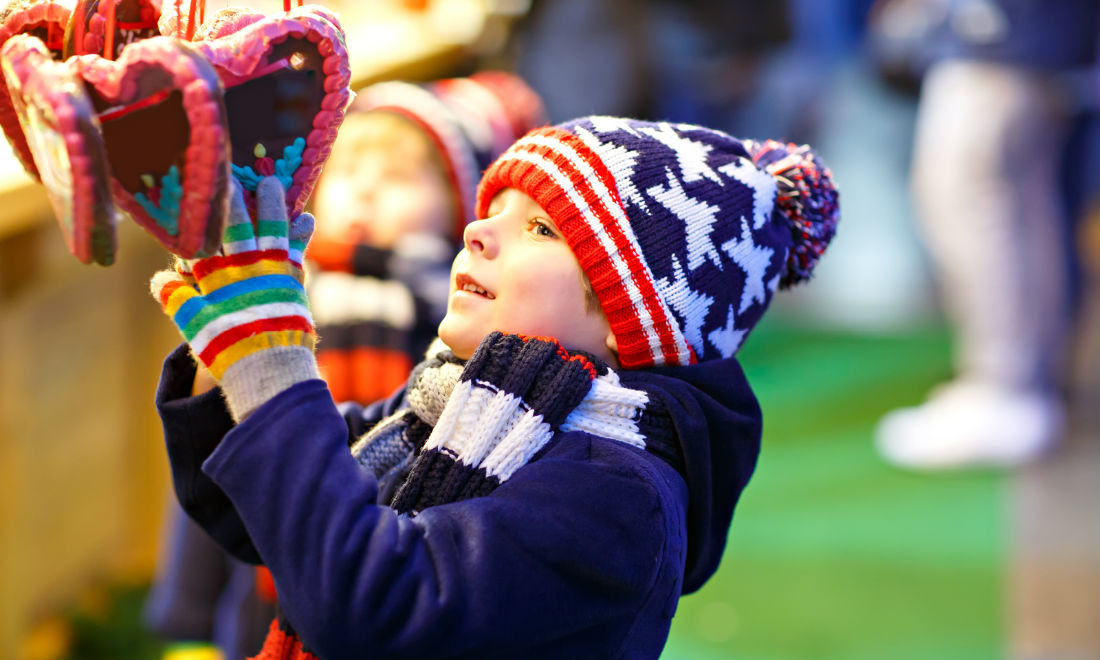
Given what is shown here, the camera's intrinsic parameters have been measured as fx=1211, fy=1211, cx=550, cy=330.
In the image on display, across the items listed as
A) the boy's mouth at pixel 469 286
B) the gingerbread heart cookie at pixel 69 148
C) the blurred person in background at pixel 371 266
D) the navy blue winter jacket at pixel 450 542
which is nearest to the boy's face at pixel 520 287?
the boy's mouth at pixel 469 286

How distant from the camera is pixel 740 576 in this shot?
271 cm

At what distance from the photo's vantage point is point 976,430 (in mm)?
3373

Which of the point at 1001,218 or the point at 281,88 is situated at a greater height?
A: the point at 281,88

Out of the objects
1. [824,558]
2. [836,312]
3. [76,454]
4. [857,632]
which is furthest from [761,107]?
[76,454]

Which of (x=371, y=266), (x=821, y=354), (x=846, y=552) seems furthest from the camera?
(x=821, y=354)

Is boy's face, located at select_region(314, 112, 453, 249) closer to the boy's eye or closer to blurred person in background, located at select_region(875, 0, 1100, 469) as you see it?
the boy's eye

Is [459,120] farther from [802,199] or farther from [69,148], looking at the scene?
[69,148]

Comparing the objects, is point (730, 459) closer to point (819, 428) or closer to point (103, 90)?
point (103, 90)

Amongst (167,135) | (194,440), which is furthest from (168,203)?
(194,440)

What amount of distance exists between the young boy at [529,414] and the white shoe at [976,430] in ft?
7.57

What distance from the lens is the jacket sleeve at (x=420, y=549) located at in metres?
0.81

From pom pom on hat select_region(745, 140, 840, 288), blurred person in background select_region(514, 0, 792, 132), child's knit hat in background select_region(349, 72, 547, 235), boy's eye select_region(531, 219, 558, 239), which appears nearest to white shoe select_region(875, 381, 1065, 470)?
blurred person in background select_region(514, 0, 792, 132)

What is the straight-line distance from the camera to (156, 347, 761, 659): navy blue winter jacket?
81cm

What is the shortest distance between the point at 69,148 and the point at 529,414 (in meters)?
0.39
